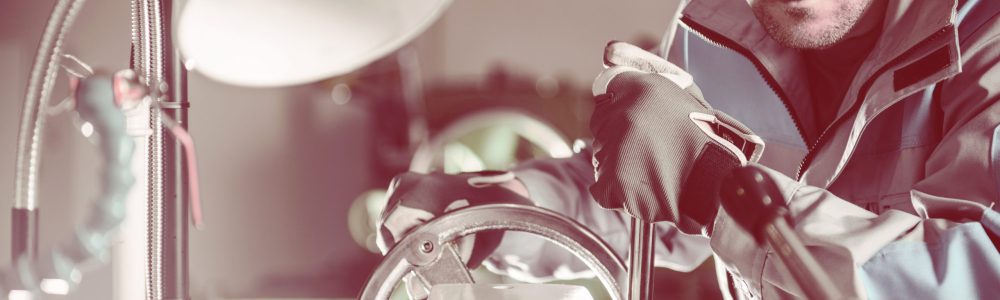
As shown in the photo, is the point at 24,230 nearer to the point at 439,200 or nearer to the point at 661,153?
the point at 439,200

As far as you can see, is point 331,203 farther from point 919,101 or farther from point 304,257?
point 919,101

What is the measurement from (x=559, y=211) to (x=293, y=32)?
47 centimetres

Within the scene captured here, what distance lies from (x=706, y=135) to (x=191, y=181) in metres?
0.34

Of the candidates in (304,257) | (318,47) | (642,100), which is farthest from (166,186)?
(304,257)

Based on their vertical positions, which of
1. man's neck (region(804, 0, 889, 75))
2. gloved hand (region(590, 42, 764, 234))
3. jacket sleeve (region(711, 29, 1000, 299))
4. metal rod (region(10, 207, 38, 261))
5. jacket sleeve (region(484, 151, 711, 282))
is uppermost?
man's neck (region(804, 0, 889, 75))

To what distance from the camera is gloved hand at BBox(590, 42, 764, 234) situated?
1.99 ft

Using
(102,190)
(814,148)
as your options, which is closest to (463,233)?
(102,190)

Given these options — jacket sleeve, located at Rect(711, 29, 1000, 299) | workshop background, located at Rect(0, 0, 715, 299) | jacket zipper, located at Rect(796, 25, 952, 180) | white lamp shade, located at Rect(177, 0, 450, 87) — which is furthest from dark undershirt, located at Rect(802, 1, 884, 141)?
workshop background, located at Rect(0, 0, 715, 299)

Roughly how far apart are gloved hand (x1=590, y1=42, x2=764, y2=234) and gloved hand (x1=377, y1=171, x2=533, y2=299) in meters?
0.17

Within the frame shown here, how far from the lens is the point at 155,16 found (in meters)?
0.53

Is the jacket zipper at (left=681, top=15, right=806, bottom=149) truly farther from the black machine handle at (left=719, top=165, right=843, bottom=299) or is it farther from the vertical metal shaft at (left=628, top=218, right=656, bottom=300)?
the black machine handle at (left=719, top=165, right=843, bottom=299)

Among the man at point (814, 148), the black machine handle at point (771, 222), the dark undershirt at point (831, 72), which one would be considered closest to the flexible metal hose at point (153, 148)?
the man at point (814, 148)

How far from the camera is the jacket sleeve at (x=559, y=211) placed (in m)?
0.91

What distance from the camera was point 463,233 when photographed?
0.61 metres
